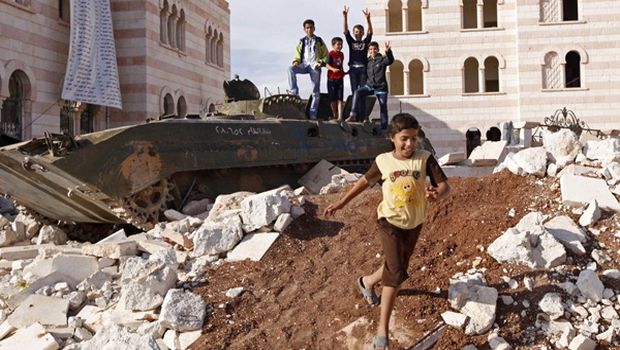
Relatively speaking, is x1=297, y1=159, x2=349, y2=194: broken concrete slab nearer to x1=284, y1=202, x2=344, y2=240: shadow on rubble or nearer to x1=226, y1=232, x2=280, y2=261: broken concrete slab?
x1=284, y1=202, x2=344, y2=240: shadow on rubble

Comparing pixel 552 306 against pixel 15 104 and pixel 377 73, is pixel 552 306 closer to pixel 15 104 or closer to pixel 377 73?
pixel 377 73

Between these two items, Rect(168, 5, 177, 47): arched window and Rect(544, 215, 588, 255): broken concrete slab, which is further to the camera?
Rect(168, 5, 177, 47): arched window

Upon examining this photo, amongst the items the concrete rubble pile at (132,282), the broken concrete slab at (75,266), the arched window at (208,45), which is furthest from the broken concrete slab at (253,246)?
the arched window at (208,45)

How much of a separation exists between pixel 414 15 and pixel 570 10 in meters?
7.03

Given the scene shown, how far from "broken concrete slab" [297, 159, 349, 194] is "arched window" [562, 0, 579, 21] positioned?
23606 millimetres

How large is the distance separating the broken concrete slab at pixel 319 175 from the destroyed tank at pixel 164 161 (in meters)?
0.11

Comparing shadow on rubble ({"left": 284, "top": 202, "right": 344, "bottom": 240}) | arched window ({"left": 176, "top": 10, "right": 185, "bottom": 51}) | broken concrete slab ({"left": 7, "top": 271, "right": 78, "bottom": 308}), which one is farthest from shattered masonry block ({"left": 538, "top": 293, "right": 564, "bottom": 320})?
arched window ({"left": 176, "top": 10, "right": 185, "bottom": 51})

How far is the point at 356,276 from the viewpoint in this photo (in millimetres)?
6246

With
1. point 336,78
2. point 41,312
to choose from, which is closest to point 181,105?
point 336,78

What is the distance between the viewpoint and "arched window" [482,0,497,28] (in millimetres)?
33719

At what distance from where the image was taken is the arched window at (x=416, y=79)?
33.1 metres

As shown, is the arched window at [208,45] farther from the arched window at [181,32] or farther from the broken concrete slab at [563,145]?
the broken concrete slab at [563,145]

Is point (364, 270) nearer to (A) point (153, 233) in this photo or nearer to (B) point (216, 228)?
(B) point (216, 228)

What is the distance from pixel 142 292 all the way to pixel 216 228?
141 cm
